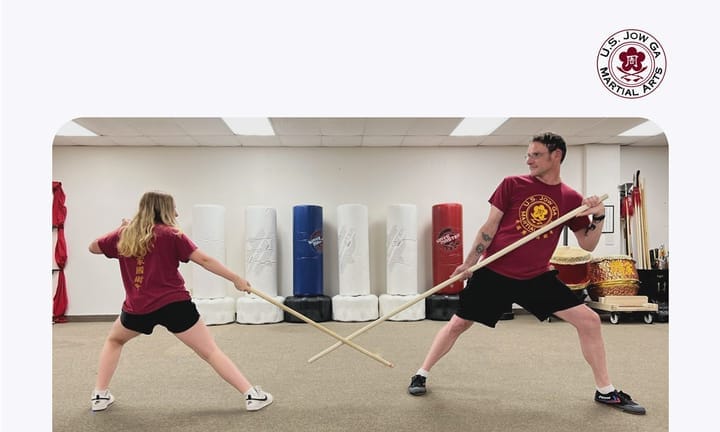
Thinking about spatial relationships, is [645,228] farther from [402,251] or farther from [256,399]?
[256,399]

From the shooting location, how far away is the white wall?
2.96 metres

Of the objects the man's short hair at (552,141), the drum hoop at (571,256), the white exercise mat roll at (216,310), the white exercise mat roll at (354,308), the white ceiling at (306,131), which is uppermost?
the white ceiling at (306,131)

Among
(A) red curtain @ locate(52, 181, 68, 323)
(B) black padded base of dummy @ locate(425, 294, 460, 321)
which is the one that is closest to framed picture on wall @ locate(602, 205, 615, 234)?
(B) black padded base of dummy @ locate(425, 294, 460, 321)

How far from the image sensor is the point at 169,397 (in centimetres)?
264

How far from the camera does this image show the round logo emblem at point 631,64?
2037 mm

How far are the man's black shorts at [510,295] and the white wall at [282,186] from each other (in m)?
0.73

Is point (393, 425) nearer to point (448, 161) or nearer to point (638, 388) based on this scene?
point (638, 388)

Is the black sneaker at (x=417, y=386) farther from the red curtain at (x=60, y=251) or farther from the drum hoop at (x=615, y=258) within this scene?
the drum hoop at (x=615, y=258)

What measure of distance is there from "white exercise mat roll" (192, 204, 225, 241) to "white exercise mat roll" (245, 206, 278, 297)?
0.38m

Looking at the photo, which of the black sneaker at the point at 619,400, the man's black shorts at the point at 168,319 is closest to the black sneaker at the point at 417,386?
the black sneaker at the point at 619,400

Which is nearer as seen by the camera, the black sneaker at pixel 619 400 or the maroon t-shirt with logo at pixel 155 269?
the maroon t-shirt with logo at pixel 155 269

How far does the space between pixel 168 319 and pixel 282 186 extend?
2.52 meters

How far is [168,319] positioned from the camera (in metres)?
2.34

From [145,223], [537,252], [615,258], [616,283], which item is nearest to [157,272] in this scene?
[145,223]
